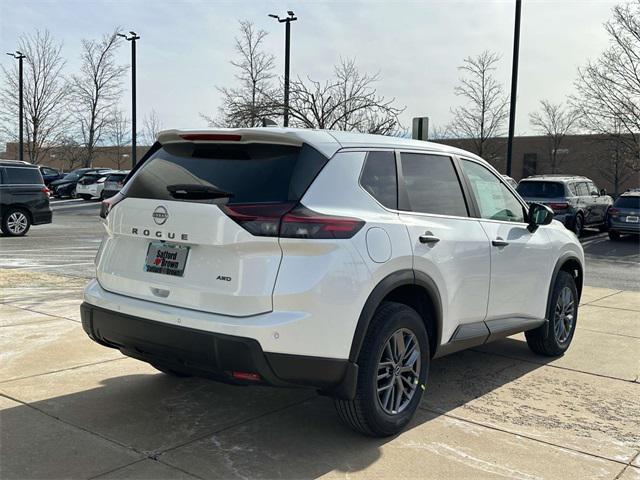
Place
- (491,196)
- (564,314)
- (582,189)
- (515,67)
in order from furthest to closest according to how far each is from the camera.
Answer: (582,189) < (515,67) < (564,314) < (491,196)

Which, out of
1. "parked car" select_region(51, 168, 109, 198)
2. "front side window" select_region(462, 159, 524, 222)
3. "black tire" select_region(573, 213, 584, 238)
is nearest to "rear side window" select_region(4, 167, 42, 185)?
"front side window" select_region(462, 159, 524, 222)

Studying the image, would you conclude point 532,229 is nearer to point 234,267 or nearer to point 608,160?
point 234,267

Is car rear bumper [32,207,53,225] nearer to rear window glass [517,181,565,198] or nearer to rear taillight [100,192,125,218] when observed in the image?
rear taillight [100,192,125,218]

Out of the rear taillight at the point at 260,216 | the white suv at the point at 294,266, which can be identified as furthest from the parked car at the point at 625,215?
the rear taillight at the point at 260,216

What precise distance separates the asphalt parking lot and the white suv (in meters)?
0.36

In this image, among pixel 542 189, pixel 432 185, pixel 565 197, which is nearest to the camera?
pixel 432 185

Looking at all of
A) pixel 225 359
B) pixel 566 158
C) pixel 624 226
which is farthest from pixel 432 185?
pixel 566 158

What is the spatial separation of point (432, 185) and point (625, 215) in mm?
16987

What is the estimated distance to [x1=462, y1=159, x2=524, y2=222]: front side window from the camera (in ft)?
16.5

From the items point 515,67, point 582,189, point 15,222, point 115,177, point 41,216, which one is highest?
point 515,67

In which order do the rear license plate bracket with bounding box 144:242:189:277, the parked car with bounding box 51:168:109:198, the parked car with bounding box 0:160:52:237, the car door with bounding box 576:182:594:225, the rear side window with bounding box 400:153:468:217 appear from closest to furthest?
the rear license plate bracket with bounding box 144:242:189:277 < the rear side window with bounding box 400:153:468:217 < the parked car with bounding box 0:160:52:237 < the car door with bounding box 576:182:594:225 < the parked car with bounding box 51:168:109:198

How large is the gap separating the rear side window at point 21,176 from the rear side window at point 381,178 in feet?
45.9

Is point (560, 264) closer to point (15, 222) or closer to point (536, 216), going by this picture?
point (536, 216)

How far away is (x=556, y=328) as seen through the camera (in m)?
5.95
